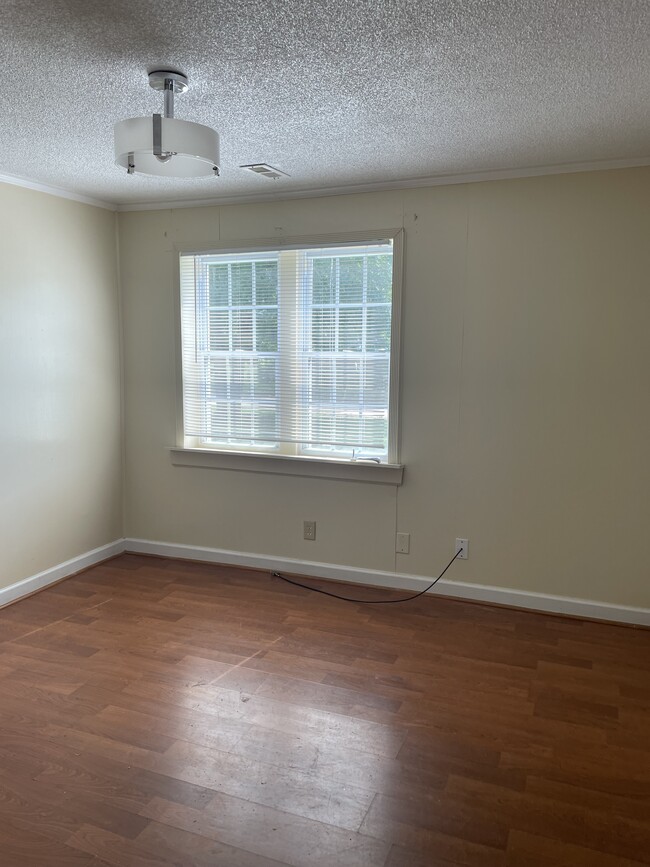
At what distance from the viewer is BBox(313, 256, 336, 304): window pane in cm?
391

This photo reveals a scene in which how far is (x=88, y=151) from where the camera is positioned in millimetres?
3186

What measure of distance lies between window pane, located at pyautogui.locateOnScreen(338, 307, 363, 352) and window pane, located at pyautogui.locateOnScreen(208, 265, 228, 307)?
0.83 meters

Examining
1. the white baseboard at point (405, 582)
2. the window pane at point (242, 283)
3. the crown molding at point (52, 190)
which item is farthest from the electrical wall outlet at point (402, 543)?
the crown molding at point (52, 190)

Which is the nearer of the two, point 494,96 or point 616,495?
point 494,96

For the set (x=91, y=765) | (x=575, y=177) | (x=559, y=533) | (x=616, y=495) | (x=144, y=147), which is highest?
(x=575, y=177)

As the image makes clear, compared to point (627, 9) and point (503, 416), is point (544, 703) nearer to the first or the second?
point (503, 416)

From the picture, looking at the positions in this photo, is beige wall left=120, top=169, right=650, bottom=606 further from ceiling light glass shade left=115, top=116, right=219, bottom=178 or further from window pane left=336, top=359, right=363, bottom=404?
ceiling light glass shade left=115, top=116, right=219, bottom=178

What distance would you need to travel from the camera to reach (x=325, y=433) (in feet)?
13.3

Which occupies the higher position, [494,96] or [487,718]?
[494,96]

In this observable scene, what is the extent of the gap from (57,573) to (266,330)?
2.03 metres

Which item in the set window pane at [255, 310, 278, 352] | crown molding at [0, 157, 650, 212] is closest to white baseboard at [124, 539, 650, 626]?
window pane at [255, 310, 278, 352]

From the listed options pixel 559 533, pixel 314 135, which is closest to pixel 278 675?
pixel 559 533

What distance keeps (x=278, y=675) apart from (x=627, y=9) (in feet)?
9.05

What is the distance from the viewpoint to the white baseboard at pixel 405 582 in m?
3.50
